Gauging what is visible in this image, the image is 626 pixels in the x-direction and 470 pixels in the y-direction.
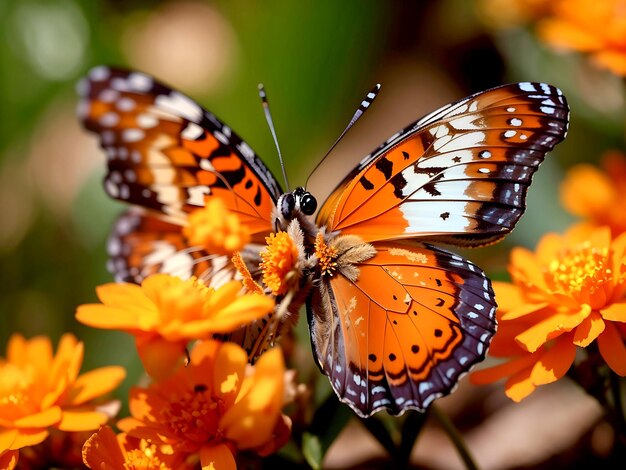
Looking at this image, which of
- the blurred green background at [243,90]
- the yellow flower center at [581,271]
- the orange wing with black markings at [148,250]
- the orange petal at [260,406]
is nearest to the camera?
the orange petal at [260,406]

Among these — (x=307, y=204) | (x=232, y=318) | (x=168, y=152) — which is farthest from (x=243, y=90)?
(x=232, y=318)

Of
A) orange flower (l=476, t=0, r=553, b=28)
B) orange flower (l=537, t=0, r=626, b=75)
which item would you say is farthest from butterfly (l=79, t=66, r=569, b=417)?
orange flower (l=476, t=0, r=553, b=28)

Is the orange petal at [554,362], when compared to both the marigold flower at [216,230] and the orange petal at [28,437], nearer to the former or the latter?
the marigold flower at [216,230]

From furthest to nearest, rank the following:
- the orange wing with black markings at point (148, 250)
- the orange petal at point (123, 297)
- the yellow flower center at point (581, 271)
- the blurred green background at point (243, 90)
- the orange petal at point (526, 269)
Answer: the blurred green background at point (243, 90) → the orange wing with black markings at point (148, 250) → the orange petal at point (526, 269) → the yellow flower center at point (581, 271) → the orange petal at point (123, 297)

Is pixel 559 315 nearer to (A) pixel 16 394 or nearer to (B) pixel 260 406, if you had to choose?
(B) pixel 260 406

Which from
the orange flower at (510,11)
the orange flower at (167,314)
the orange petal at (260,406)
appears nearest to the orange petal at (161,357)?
the orange flower at (167,314)
